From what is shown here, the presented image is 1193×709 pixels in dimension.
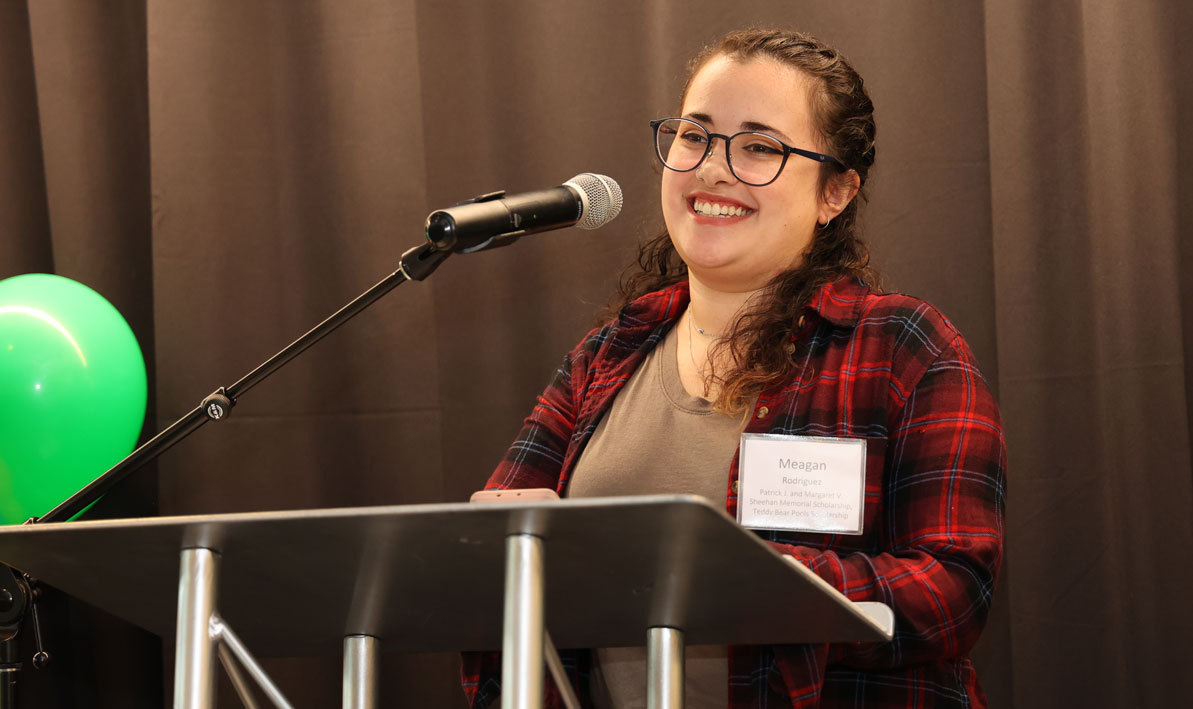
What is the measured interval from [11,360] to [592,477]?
1.09 meters

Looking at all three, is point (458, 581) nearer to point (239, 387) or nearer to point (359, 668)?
point (359, 668)

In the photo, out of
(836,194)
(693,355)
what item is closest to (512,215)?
(693,355)

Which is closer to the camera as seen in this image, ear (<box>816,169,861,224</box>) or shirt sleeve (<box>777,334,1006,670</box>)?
shirt sleeve (<box>777,334,1006,670</box>)

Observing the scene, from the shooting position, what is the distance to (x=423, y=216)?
249 centimetres

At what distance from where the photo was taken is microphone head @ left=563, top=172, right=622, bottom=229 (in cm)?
137

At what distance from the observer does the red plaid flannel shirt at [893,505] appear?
1.33 metres

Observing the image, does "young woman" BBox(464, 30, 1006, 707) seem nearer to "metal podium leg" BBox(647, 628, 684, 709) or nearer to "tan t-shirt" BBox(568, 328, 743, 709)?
"tan t-shirt" BBox(568, 328, 743, 709)

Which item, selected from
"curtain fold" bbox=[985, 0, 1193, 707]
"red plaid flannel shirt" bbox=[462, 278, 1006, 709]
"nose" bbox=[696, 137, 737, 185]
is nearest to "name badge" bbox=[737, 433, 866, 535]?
"red plaid flannel shirt" bbox=[462, 278, 1006, 709]

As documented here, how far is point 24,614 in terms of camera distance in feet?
6.44

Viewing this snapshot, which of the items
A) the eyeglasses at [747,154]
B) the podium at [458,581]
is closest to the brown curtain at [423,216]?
the eyeglasses at [747,154]

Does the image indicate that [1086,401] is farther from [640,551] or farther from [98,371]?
[98,371]

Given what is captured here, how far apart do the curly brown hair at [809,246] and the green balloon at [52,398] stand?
3.80 ft

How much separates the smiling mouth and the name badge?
377mm

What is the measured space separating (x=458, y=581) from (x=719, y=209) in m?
0.87
